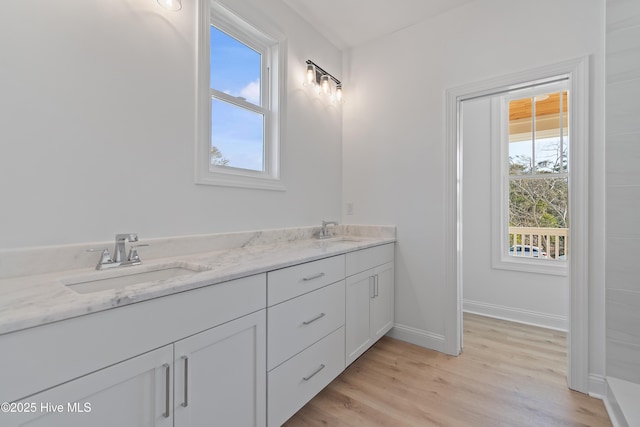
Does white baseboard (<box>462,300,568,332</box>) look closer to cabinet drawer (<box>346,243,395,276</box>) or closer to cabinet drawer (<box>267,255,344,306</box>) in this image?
cabinet drawer (<box>346,243,395,276</box>)

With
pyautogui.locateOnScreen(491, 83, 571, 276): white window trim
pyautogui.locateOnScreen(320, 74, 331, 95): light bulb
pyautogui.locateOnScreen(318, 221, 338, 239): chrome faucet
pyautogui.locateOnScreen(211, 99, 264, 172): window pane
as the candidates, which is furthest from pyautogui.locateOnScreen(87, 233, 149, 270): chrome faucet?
pyautogui.locateOnScreen(491, 83, 571, 276): white window trim

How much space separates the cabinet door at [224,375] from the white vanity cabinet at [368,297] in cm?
79

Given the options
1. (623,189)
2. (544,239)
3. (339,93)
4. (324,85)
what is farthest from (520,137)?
(324,85)

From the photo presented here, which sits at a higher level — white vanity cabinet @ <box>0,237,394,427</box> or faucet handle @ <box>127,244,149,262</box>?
faucet handle @ <box>127,244,149,262</box>

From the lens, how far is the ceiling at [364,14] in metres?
2.27

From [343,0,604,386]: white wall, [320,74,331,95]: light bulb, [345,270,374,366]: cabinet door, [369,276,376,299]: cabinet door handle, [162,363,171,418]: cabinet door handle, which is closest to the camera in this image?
[162,363,171,418]: cabinet door handle

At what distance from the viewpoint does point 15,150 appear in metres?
1.10

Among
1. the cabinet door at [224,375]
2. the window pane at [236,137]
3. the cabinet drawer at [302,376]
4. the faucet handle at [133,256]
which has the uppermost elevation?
the window pane at [236,137]

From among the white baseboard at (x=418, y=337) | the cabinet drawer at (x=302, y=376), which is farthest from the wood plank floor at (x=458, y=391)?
the cabinet drawer at (x=302, y=376)

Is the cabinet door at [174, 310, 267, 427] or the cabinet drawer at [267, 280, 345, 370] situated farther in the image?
the cabinet drawer at [267, 280, 345, 370]

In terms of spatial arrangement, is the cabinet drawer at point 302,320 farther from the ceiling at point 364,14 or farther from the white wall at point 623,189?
the ceiling at point 364,14

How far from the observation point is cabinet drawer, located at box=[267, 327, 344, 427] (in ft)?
4.41

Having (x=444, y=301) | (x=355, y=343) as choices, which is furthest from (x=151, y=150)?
(x=444, y=301)

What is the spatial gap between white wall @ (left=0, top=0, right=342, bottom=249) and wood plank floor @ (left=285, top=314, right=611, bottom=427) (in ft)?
4.25
